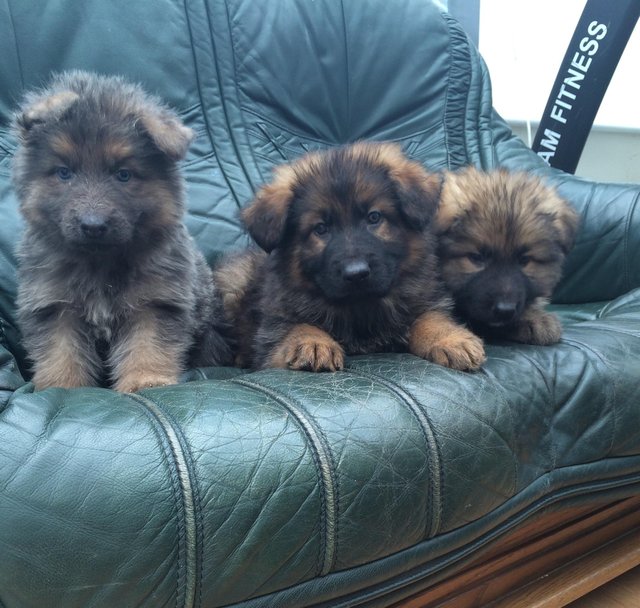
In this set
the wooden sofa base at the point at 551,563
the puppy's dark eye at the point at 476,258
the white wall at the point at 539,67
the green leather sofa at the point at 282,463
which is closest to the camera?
the green leather sofa at the point at 282,463

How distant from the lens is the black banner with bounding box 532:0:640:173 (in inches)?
196

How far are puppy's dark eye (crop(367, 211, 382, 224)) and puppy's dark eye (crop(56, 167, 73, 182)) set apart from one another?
1.11 m

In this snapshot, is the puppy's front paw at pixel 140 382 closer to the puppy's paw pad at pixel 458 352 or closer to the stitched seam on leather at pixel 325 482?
the stitched seam on leather at pixel 325 482

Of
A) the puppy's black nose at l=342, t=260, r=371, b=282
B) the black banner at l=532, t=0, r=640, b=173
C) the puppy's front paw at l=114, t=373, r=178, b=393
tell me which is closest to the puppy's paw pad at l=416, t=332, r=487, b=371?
the puppy's black nose at l=342, t=260, r=371, b=282

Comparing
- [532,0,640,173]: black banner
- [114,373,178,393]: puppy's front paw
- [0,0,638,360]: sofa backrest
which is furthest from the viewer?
[532,0,640,173]: black banner

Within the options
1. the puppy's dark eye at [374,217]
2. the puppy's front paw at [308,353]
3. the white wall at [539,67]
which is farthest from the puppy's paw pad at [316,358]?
the white wall at [539,67]

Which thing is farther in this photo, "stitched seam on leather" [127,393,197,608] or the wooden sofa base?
the wooden sofa base

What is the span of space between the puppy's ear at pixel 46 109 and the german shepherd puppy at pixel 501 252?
1551mm

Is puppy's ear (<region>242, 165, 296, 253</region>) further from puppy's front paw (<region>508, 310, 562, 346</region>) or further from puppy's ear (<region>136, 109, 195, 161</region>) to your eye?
puppy's front paw (<region>508, 310, 562, 346</region>)

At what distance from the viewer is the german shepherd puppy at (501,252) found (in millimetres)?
2668

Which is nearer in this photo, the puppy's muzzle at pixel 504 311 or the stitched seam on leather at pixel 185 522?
the stitched seam on leather at pixel 185 522

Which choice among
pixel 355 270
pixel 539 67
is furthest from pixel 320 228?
pixel 539 67

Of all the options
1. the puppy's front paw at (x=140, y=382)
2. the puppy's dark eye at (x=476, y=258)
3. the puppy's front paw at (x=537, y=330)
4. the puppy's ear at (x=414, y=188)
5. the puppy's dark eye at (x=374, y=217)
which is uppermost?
the puppy's ear at (x=414, y=188)

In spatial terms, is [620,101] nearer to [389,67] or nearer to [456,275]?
[389,67]
